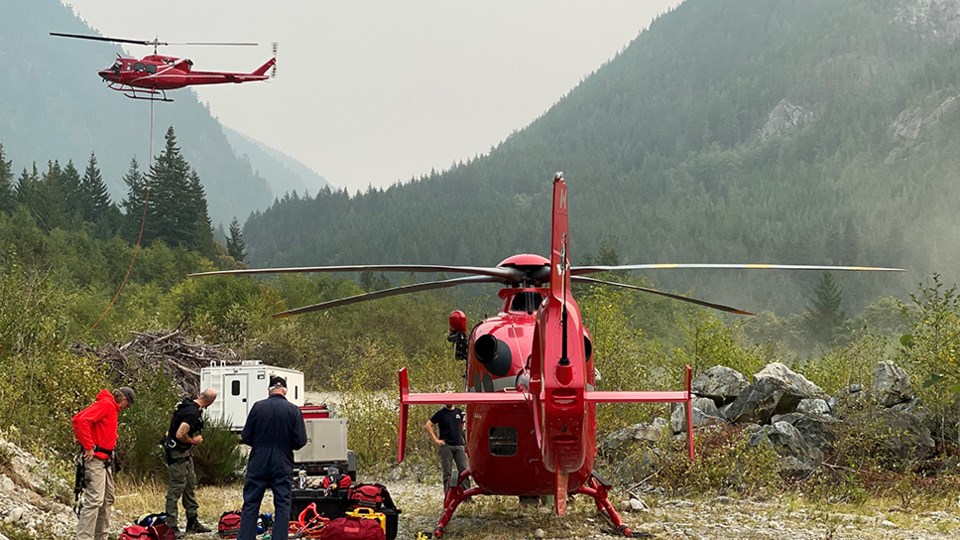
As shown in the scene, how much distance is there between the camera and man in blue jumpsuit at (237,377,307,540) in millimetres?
10250

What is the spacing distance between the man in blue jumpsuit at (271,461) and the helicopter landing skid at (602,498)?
4.00 m

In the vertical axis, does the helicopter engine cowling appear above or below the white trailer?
above

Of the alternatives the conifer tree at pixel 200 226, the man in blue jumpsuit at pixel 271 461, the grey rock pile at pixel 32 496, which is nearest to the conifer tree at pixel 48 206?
the conifer tree at pixel 200 226

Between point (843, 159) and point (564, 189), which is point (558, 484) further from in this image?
point (843, 159)

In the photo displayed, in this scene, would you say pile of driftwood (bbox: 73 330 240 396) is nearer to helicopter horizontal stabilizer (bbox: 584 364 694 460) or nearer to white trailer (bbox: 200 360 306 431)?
white trailer (bbox: 200 360 306 431)

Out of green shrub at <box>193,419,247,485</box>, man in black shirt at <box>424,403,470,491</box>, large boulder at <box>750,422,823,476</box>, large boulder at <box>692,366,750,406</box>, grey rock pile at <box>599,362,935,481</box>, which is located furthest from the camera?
large boulder at <box>692,366,750,406</box>

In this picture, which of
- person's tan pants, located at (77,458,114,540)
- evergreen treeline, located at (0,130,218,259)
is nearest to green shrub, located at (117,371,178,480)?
person's tan pants, located at (77,458,114,540)

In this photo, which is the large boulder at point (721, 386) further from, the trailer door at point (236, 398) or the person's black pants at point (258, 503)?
the person's black pants at point (258, 503)

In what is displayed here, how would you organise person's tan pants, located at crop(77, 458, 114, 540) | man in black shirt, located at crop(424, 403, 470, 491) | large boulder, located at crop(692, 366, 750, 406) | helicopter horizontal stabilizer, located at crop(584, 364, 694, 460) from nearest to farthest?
helicopter horizontal stabilizer, located at crop(584, 364, 694, 460) < person's tan pants, located at crop(77, 458, 114, 540) < man in black shirt, located at crop(424, 403, 470, 491) < large boulder, located at crop(692, 366, 750, 406)

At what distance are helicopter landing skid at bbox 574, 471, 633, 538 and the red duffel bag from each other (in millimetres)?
2890

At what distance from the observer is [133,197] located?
9462cm

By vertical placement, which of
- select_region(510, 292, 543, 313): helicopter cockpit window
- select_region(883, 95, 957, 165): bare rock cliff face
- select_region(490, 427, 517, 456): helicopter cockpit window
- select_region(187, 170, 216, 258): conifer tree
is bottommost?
select_region(490, 427, 517, 456): helicopter cockpit window

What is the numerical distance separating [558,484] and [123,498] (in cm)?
906

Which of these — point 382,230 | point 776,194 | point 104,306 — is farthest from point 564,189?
point 776,194
